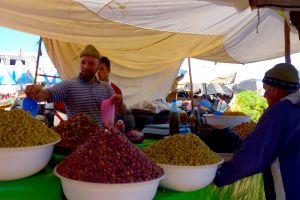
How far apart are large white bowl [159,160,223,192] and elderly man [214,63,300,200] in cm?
18

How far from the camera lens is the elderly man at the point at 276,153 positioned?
1.50 m

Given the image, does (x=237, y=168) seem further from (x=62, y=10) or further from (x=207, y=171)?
A: (x=62, y=10)

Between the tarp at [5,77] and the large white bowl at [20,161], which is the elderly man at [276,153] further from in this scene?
the tarp at [5,77]

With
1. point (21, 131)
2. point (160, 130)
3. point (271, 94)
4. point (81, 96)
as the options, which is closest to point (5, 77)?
point (81, 96)

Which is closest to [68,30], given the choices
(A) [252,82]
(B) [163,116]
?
(B) [163,116]

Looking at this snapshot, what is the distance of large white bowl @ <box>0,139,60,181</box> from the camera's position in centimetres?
110

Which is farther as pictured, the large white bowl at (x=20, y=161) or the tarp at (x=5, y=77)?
the tarp at (x=5, y=77)

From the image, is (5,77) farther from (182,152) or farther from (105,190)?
(105,190)

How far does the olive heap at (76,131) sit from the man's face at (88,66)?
1142 millimetres

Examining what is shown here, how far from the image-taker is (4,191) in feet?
3.56

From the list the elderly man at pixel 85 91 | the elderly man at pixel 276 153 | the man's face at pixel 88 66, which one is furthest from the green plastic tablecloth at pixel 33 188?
the man's face at pixel 88 66

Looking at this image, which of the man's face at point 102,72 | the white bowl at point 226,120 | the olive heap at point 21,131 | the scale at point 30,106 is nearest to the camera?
the olive heap at point 21,131

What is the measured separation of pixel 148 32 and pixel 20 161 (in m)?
2.96

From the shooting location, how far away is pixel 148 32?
3.89 m
